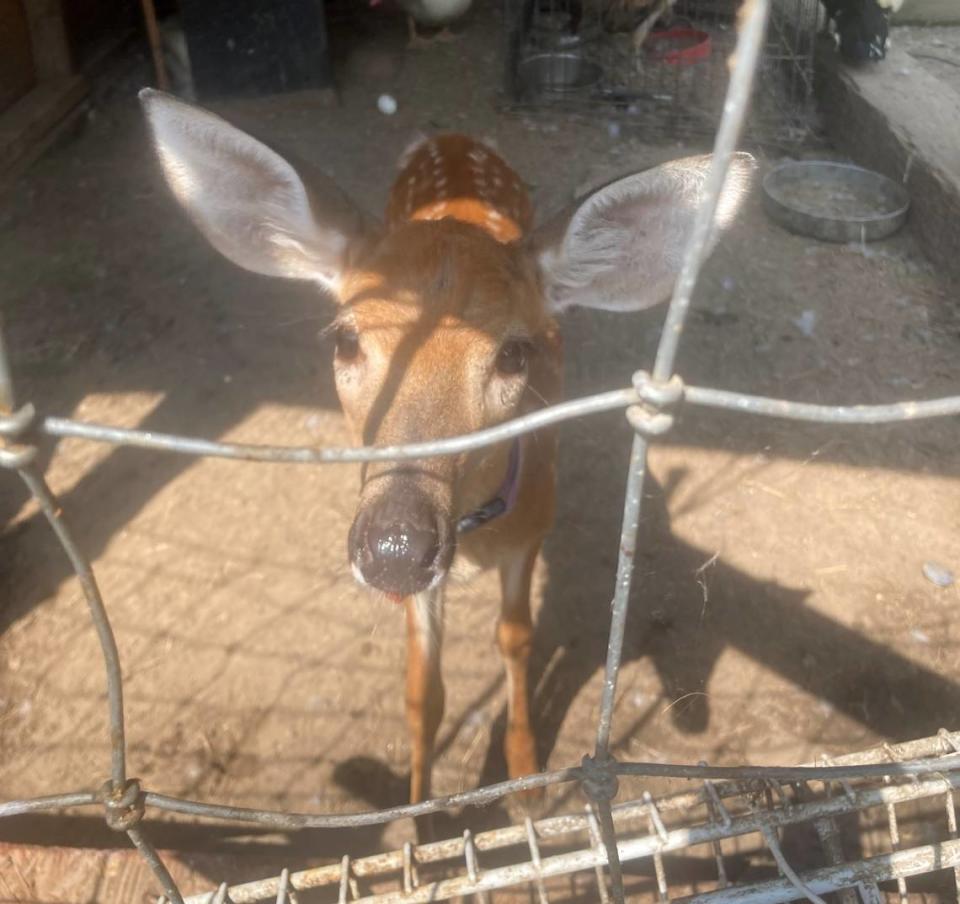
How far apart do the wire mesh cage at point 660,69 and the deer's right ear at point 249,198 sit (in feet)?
15.2

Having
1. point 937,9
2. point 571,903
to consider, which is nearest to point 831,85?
point 937,9

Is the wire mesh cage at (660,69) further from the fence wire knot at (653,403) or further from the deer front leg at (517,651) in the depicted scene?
the fence wire knot at (653,403)

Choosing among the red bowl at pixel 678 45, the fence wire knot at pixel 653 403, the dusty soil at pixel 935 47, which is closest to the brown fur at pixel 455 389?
the fence wire knot at pixel 653 403

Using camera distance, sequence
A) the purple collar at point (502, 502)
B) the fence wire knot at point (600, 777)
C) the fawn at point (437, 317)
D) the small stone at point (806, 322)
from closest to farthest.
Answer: the fence wire knot at point (600, 777), the fawn at point (437, 317), the purple collar at point (502, 502), the small stone at point (806, 322)

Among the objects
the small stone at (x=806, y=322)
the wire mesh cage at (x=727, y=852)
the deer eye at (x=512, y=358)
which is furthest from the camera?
the small stone at (x=806, y=322)

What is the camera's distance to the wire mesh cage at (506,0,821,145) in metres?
6.24

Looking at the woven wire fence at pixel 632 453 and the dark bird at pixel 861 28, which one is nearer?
the woven wire fence at pixel 632 453

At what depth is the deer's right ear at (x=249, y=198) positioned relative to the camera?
5.57 feet

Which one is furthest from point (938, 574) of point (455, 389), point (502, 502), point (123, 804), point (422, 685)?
point (123, 804)

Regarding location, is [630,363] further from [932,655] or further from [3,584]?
[3,584]

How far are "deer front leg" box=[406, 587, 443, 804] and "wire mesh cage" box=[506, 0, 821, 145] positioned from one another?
4.95 m

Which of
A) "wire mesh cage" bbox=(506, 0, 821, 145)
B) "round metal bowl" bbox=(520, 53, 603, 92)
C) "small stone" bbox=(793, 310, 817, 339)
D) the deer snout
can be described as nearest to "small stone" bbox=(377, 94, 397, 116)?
"wire mesh cage" bbox=(506, 0, 821, 145)

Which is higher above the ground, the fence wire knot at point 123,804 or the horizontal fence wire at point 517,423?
the horizontal fence wire at point 517,423

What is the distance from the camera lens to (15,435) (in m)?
0.97
